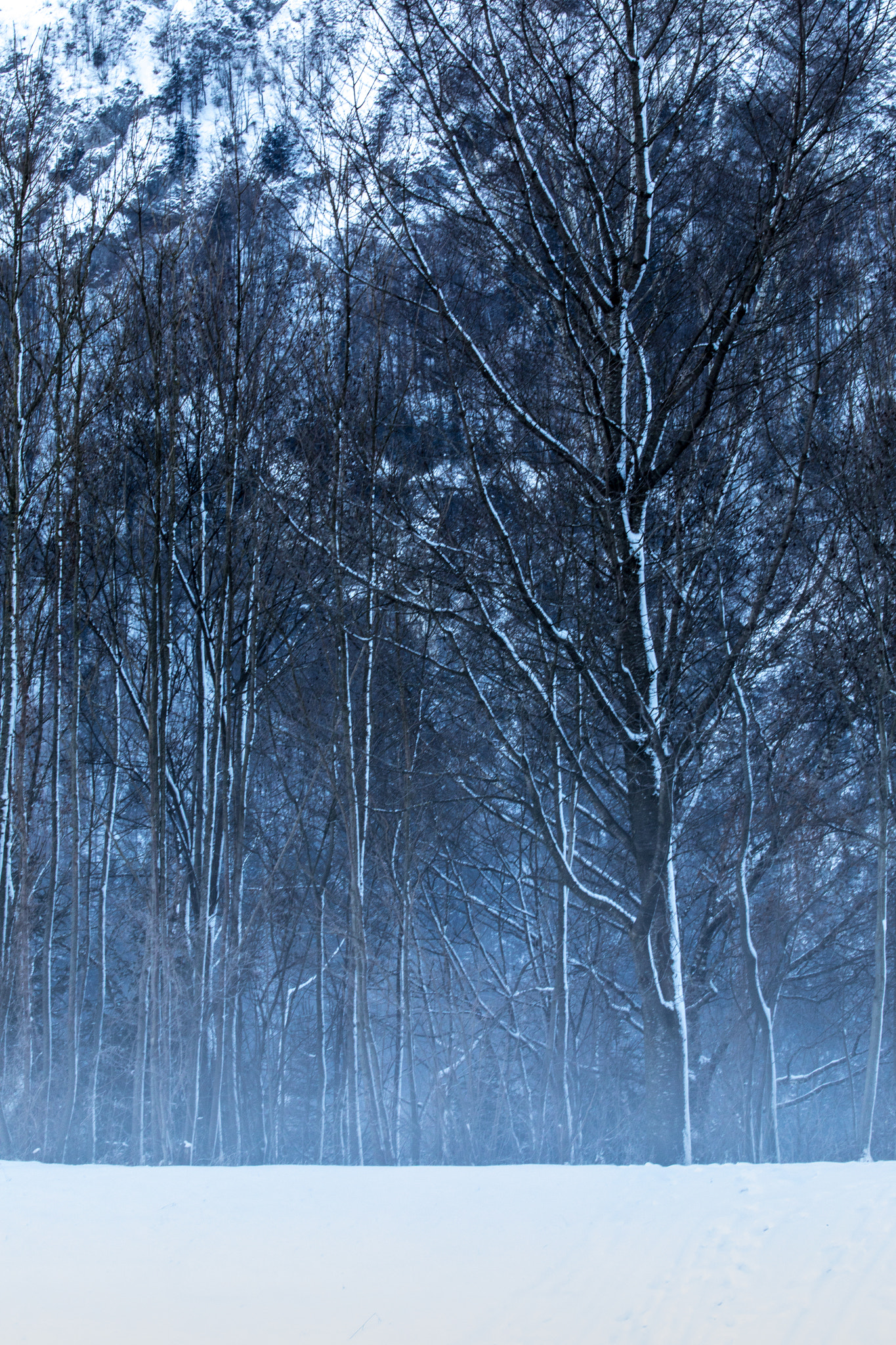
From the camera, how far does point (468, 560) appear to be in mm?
5094

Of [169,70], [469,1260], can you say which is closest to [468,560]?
[469,1260]

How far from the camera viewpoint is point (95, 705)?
364 inches

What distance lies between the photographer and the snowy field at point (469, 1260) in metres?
2.35

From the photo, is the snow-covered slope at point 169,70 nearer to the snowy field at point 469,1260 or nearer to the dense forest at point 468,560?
the dense forest at point 468,560

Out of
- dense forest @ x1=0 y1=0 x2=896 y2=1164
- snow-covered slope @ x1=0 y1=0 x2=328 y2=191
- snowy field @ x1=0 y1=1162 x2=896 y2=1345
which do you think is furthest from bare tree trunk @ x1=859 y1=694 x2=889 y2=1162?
snow-covered slope @ x1=0 y1=0 x2=328 y2=191

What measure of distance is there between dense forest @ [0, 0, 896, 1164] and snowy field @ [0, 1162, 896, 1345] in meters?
1.94

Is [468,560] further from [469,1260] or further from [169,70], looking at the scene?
[169,70]

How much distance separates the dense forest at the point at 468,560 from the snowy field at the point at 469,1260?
194 centimetres

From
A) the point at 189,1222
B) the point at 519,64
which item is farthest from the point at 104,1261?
the point at 519,64

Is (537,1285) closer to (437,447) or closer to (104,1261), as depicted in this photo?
(104,1261)

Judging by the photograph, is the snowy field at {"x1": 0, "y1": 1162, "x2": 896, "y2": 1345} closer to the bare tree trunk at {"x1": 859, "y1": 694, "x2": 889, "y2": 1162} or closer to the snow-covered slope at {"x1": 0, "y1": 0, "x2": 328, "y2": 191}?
the bare tree trunk at {"x1": 859, "y1": 694, "x2": 889, "y2": 1162}

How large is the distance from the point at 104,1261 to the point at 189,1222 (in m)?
0.35

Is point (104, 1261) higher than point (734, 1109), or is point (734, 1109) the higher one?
point (104, 1261)

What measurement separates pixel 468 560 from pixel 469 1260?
341cm
